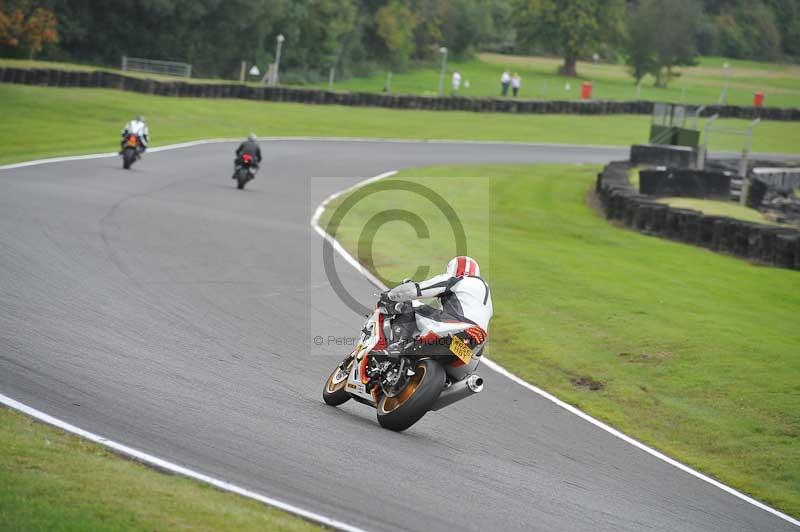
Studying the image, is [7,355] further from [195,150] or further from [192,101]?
[192,101]

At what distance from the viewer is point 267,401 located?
920 centimetres

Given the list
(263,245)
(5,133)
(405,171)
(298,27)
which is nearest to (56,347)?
(263,245)

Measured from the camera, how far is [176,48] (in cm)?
6500

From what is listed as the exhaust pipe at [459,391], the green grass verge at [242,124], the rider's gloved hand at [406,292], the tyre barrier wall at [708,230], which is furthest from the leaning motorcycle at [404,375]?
the green grass verge at [242,124]

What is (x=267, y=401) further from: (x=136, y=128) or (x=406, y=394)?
(x=136, y=128)

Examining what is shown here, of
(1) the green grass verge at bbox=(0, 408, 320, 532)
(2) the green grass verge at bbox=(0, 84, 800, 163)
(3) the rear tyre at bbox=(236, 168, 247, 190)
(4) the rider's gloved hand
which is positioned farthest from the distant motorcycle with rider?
(1) the green grass verge at bbox=(0, 408, 320, 532)

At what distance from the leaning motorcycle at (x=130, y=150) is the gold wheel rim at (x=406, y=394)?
1868 centimetres

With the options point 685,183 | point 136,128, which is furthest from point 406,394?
point 685,183

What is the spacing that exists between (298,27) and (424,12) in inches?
797

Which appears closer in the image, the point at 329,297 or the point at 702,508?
the point at 702,508

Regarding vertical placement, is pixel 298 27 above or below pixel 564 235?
above

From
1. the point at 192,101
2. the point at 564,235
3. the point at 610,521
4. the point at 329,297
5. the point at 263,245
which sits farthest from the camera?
the point at 192,101

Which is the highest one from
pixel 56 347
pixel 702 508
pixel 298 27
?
pixel 298 27

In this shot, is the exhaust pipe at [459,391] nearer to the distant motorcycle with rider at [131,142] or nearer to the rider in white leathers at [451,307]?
the rider in white leathers at [451,307]
